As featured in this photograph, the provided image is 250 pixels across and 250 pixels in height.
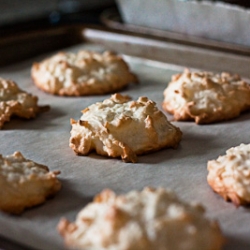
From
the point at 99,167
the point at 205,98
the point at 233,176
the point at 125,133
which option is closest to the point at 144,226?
the point at 233,176

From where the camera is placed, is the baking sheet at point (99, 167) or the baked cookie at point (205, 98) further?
the baked cookie at point (205, 98)

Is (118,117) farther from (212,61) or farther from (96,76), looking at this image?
(212,61)

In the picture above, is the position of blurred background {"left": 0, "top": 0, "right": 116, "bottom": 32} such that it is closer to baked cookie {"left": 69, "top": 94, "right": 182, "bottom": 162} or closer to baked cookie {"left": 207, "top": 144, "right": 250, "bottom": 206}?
→ baked cookie {"left": 69, "top": 94, "right": 182, "bottom": 162}

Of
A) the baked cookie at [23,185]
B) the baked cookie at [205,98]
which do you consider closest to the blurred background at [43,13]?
the baked cookie at [205,98]

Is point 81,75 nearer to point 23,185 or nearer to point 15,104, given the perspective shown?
point 15,104

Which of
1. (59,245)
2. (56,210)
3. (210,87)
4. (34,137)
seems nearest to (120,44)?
(210,87)

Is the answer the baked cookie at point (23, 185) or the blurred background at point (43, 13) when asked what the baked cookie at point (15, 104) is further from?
the blurred background at point (43, 13)
